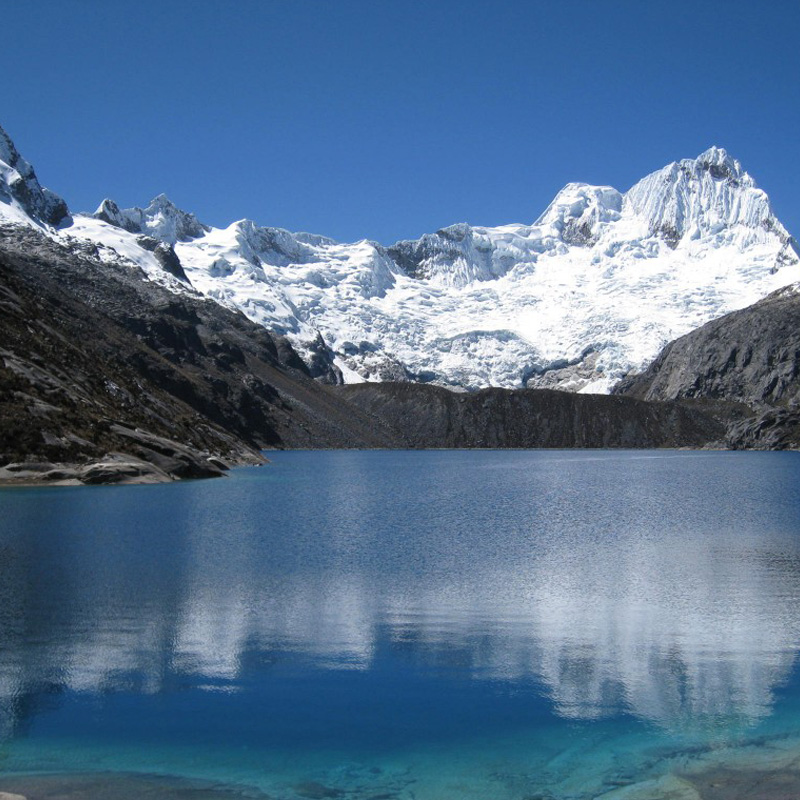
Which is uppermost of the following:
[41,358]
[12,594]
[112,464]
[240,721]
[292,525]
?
[41,358]

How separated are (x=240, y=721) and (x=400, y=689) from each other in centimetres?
415

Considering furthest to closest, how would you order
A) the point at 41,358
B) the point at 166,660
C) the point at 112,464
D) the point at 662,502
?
the point at 41,358
the point at 112,464
the point at 662,502
the point at 166,660

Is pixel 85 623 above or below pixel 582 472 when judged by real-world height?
below

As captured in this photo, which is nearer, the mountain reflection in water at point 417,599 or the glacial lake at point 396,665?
the glacial lake at point 396,665

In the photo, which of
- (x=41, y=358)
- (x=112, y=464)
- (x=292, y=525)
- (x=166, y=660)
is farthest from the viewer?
(x=41, y=358)

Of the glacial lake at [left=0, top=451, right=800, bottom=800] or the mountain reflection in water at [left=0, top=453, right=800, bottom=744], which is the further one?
the mountain reflection in water at [left=0, top=453, right=800, bottom=744]

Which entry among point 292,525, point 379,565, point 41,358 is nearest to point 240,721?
point 379,565

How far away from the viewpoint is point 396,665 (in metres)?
24.7

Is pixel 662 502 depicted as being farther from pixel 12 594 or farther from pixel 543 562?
pixel 12 594

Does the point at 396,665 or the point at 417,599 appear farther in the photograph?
the point at 417,599

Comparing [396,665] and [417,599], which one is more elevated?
[417,599]

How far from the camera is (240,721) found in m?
20.5

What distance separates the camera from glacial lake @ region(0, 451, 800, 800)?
18000 millimetres

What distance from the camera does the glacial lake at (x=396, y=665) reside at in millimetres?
18000
